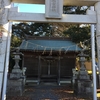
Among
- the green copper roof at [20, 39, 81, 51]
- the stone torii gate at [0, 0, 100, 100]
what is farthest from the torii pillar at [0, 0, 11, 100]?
the green copper roof at [20, 39, 81, 51]

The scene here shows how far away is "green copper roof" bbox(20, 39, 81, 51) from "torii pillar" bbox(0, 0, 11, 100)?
7516 mm

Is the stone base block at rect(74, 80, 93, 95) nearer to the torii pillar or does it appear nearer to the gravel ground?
the gravel ground

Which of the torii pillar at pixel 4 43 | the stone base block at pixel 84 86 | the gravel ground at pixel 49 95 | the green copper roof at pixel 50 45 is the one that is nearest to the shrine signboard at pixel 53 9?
the torii pillar at pixel 4 43

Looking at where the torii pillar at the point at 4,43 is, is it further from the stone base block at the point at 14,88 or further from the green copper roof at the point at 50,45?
the green copper roof at the point at 50,45

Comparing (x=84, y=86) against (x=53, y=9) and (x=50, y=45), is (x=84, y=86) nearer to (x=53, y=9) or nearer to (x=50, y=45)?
(x=53, y=9)

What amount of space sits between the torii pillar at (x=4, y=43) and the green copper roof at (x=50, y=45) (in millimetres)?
7516

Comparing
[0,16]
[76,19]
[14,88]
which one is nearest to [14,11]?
[0,16]

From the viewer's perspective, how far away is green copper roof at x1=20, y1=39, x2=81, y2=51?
12.8 meters

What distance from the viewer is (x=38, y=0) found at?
482cm

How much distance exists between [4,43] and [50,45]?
395 inches

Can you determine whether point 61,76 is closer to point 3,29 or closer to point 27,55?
point 27,55

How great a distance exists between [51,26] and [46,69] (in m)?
8.51

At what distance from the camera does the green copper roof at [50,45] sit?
12.8 m

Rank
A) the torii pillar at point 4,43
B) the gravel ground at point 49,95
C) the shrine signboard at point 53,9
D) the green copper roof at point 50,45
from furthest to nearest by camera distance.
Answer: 1. the green copper roof at point 50,45
2. the gravel ground at point 49,95
3. the shrine signboard at point 53,9
4. the torii pillar at point 4,43
